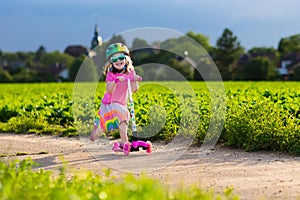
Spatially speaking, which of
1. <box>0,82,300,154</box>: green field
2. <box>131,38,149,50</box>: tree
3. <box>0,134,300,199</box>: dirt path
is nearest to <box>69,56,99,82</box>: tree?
<box>0,82,300,154</box>: green field

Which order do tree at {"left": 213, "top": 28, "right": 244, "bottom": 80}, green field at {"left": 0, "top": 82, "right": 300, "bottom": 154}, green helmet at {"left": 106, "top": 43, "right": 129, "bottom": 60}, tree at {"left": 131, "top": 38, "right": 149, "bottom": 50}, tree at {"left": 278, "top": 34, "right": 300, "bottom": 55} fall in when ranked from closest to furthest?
green helmet at {"left": 106, "top": 43, "right": 129, "bottom": 60} → tree at {"left": 131, "top": 38, "right": 149, "bottom": 50} → green field at {"left": 0, "top": 82, "right": 300, "bottom": 154} → tree at {"left": 213, "top": 28, "right": 244, "bottom": 80} → tree at {"left": 278, "top": 34, "right": 300, "bottom": 55}

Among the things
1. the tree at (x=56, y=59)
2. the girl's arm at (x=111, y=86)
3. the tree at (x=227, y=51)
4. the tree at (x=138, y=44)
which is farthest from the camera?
the tree at (x=56, y=59)

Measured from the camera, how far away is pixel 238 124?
876 centimetres

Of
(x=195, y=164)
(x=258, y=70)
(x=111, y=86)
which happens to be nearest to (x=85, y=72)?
(x=111, y=86)

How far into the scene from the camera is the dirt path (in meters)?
5.85

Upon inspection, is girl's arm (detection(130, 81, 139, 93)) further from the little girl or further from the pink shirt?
the pink shirt

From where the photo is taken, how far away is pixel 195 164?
7.27 m

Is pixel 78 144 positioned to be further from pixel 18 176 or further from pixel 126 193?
pixel 126 193

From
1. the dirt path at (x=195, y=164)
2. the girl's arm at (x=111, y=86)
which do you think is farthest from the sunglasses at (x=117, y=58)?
the dirt path at (x=195, y=164)

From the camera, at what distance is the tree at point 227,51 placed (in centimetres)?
7694

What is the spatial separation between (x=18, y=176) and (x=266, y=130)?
4.53 metres

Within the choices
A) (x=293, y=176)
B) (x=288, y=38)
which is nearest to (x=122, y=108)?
(x=293, y=176)

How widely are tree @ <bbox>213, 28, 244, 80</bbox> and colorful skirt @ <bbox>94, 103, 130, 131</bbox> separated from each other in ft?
225

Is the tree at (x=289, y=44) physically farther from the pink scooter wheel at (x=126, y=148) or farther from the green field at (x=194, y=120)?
the pink scooter wheel at (x=126, y=148)
